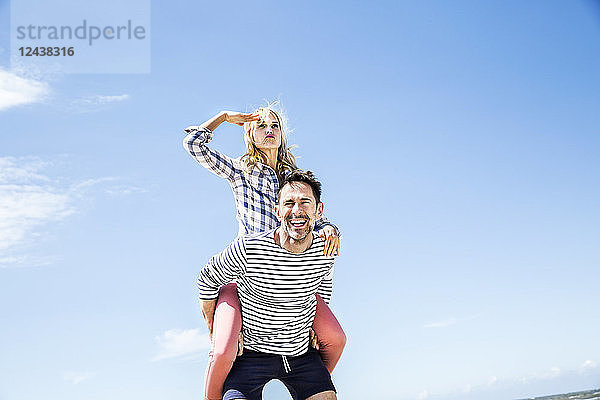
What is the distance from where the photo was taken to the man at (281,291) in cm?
304

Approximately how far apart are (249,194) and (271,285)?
2.94 ft

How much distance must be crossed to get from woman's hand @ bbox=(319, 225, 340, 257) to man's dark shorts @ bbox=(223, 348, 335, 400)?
625 millimetres

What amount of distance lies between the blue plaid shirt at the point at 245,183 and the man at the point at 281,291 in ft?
1.84

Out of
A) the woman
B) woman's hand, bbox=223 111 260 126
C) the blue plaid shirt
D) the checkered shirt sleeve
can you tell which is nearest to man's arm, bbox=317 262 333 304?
the woman

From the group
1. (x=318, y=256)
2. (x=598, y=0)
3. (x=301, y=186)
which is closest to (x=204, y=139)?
(x=301, y=186)

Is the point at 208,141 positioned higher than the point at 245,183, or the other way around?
the point at 208,141

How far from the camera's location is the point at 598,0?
7.30m

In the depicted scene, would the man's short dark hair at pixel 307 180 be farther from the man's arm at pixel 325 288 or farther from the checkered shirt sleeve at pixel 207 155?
the checkered shirt sleeve at pixel 207 155

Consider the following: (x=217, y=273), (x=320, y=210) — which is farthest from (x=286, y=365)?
(x=320, y=210)

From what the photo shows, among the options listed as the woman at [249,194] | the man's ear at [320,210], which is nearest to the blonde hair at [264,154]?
the woman at [249,194]

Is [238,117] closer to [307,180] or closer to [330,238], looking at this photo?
[307,180]

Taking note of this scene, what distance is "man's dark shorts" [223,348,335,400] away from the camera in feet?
10.4

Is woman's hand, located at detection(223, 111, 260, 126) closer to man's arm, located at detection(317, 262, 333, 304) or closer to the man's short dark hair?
the man's short dark hair

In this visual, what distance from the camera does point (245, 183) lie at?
3.85 metres
